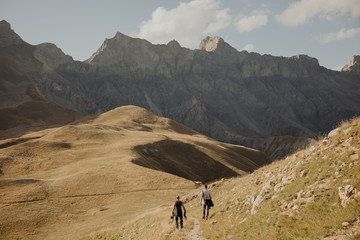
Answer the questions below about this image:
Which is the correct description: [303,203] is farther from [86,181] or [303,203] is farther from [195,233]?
[86,181]

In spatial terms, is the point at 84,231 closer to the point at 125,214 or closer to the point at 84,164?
the point at 125,214

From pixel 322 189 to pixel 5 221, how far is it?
30916mm

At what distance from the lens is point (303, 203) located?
12.3 meters

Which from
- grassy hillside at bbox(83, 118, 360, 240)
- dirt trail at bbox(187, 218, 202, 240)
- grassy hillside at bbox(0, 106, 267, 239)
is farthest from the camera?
A: grassy hillside at bbox(0, 106, 267, 239)

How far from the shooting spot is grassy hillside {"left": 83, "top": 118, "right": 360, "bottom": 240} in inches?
415

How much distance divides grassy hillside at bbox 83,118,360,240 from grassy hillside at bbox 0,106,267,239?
13.0 meters

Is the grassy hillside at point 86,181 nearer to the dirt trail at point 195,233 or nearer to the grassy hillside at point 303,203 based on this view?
the dirt trail at point 195,233

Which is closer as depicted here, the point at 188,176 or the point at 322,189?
the point at 322,189

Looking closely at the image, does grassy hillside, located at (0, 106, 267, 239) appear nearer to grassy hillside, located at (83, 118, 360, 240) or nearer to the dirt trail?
the dirt trail

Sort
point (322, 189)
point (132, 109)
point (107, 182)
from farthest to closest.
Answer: point (132, 109), point (107, 182), point (322, 189)

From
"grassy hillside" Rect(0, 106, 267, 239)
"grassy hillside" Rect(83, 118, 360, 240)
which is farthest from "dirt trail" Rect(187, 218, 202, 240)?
"grassy hillside" Rect(0, 106, 267, 239)

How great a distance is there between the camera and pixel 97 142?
73.9m

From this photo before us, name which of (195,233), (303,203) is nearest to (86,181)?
(195,233)

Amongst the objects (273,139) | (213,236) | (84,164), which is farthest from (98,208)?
(273,139)
